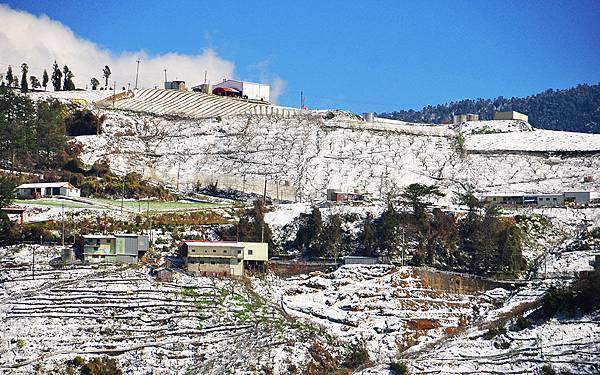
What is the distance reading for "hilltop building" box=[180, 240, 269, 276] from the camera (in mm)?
65625

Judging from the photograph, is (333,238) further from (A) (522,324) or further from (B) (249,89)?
(B) (249,89)

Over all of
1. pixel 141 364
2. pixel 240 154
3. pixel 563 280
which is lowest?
pixel 141 364

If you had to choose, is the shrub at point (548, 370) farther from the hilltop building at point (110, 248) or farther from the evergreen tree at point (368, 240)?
the hilltop building at point (110, 248)

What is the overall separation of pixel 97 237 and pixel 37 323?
9.26 meters

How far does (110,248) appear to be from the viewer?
66.3 m

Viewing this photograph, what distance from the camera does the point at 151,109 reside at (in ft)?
335

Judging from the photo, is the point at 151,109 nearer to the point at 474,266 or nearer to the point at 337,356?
the point at 474,266

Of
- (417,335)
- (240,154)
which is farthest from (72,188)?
(417,335)

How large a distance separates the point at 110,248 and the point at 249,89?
4642 cm

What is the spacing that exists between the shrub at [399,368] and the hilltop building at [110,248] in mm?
19065

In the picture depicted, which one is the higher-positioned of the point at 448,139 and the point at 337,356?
the point at 448,139

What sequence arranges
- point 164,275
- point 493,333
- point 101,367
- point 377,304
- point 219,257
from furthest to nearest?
point 219,257 → point 164,275 → point 377,304 → point 493,333 → point 101,367

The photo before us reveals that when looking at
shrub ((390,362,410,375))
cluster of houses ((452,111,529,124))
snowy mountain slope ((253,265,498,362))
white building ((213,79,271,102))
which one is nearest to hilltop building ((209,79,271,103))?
white building ((213,79,271,102))

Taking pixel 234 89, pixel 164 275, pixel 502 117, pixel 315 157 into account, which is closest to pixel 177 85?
pixel 234 89
